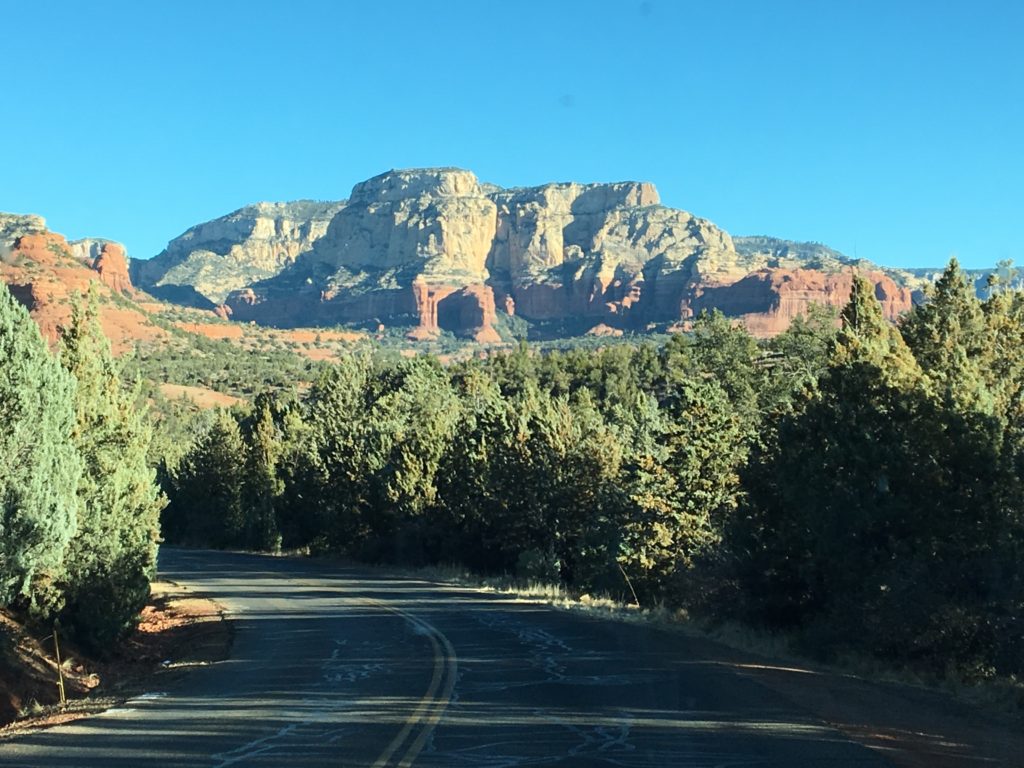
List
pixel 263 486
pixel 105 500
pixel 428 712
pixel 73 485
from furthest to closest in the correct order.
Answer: pixel 263 486 < pixel 105 500 < pixel 73 485 < pixel 428 712

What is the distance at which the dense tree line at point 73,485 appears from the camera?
51.8ft

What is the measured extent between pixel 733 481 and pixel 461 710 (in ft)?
70.4

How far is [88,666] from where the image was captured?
19.5 meters

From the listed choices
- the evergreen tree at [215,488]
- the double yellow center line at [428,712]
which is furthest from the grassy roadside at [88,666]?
the evergreen tree at [215,488]

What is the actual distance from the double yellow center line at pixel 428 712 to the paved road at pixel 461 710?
3cm

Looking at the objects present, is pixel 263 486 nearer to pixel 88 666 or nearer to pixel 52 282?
pixel 52 282

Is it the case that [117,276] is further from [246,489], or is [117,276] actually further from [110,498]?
[110,498]

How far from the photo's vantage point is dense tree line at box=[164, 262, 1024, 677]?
620 inches

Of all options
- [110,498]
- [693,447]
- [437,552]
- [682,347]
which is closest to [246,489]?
[437,552]

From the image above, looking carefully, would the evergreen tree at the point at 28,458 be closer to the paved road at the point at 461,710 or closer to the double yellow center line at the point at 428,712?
the paved road at the point at 461,710

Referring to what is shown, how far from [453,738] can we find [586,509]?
28492 mm

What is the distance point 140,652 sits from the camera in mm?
21812

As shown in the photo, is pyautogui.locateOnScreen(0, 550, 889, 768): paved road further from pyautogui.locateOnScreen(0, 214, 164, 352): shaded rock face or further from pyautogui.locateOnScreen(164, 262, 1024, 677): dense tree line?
pyautogui.locateOnScreen(0, 214, 164, 352): shaded rock face

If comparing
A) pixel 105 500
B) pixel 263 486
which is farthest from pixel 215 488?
pixel 105 500
